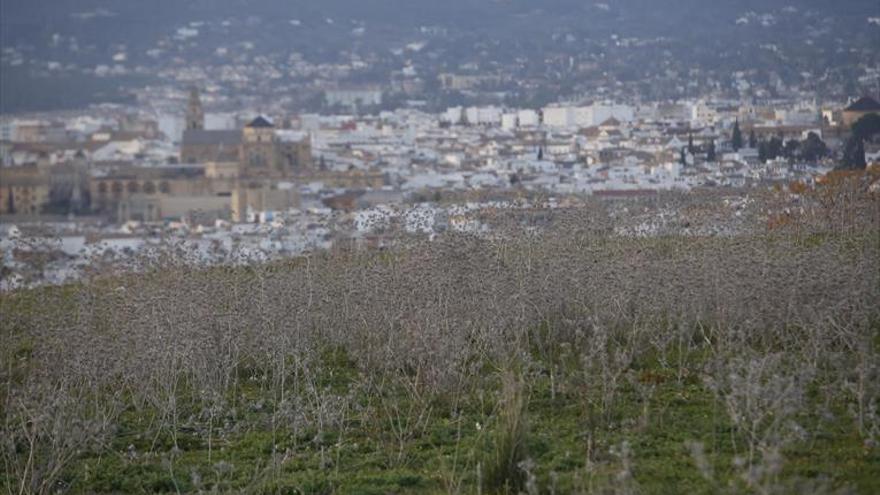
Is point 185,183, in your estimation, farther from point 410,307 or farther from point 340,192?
point 410,307

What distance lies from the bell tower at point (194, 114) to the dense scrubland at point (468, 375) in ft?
202

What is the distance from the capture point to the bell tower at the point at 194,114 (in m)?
69.2

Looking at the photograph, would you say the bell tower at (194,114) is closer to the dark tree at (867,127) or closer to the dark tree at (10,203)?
the dark tree at (10,203)

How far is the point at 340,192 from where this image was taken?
4069cm

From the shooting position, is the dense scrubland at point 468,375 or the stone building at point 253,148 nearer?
the dense scrubland at point 468,375

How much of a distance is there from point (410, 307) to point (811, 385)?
5.80 ft

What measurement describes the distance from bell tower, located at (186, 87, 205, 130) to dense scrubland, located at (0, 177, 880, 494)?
61620 millimetres

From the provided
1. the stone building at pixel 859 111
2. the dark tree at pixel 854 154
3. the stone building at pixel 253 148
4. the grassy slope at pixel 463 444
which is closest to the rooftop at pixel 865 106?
the stone building at pixel 859 111

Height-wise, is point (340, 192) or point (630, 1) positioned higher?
point (630, 1)

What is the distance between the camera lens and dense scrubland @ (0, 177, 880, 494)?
500cm

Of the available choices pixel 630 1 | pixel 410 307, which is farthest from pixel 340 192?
pixel 410 307

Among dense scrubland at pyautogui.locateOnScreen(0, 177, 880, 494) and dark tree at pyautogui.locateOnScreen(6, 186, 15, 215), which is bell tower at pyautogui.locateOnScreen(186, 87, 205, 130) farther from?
dense scrubland at pyautogui.locateOnScreen(0, 177, 880, 494)

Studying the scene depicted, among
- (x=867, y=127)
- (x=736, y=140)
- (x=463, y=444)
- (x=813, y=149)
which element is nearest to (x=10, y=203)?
(x=736, y=140)

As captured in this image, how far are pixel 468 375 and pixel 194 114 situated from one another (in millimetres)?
64554
